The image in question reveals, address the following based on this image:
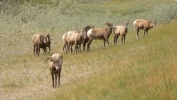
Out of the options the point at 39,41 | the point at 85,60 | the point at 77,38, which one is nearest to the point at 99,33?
the point at 77,38

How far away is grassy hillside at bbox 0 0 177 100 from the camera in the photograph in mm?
8789

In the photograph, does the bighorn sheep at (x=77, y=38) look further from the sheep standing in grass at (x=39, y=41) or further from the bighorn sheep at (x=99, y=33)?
the sheep standing in grass at (x=39, y=41)

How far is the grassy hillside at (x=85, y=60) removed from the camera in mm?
8789

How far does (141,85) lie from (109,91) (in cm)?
111

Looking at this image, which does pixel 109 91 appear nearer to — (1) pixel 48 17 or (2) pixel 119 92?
(2) pixel 119 92

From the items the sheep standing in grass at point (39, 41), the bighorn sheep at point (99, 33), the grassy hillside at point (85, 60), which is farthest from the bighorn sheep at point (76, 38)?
the sheep standing in grass at point (39, 41)

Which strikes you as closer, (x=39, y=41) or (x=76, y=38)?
(x=76, y=38)

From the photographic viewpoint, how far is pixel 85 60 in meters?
20.0

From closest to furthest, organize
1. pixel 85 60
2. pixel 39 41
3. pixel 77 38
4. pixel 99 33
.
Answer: pixel 85 60
pixel 77 38
pixel 39 41
pixel 99 33

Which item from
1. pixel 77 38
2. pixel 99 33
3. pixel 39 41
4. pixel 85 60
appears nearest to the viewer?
pixel 85 60

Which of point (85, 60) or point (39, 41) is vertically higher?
point (39, 41)

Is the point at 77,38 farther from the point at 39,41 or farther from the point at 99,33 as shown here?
the point at 39,41

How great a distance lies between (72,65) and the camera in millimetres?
19266

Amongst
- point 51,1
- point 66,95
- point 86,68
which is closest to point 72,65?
point 86,68
